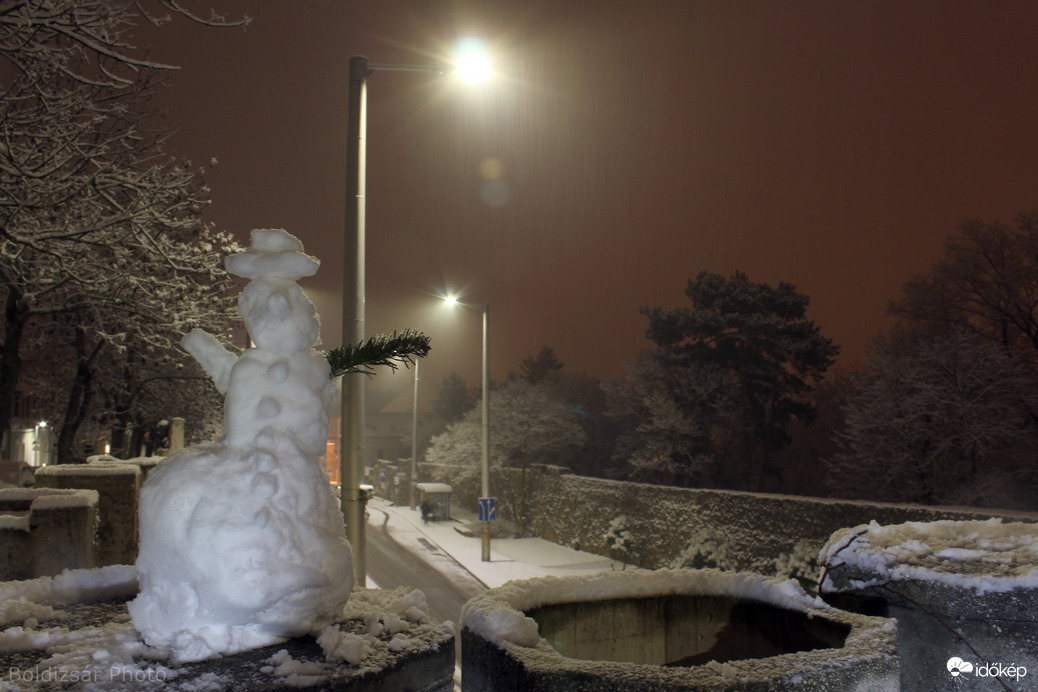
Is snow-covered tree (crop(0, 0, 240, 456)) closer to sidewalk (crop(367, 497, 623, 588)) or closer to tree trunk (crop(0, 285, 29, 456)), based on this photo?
tree trunk (crop(0, 285, 29, 456))

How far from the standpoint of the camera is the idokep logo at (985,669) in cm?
401

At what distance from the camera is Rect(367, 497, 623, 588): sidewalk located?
1925 cm

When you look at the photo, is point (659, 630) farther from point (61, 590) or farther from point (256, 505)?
point (61, 590)

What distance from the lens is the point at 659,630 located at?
4.94m

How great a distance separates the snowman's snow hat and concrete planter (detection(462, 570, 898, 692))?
73.8 inches

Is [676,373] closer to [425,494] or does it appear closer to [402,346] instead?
[425,494]

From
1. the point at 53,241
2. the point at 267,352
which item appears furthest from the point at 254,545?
the point at 53,241

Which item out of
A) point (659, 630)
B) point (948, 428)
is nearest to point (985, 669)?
point (659, 630)

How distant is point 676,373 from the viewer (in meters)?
33.4

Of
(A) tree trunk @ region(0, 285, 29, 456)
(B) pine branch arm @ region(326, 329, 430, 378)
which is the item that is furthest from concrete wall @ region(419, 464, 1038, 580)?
(A) tree trunk @ region(0, 285, 29, 456)

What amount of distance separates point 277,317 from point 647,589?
302 centimetres

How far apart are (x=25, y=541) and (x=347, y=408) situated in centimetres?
305

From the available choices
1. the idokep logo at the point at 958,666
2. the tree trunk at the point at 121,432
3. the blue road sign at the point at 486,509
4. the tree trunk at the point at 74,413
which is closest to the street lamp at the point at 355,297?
the idokep logo at the point at 958,666

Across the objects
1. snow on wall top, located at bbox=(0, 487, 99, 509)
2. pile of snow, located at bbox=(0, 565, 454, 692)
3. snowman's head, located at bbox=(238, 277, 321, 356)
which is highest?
snowman's head, located at bbox=(238, 277, 321, 356)
